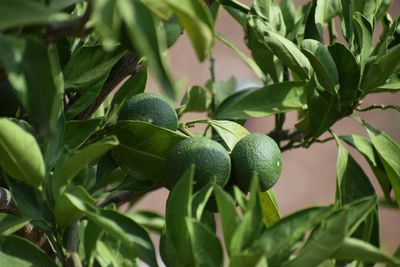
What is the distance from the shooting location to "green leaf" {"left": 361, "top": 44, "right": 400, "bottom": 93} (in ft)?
2.98

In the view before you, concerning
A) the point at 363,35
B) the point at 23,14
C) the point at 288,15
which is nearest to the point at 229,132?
the point at 363,35

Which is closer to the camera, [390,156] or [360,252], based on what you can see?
[360,252]

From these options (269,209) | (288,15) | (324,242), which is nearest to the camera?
(324,242)

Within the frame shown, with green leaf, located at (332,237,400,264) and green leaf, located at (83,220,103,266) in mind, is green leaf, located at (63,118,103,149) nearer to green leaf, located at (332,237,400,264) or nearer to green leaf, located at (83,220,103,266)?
green leaf, located at (83,220,103,266)

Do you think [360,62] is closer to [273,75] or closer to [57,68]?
[273,75]

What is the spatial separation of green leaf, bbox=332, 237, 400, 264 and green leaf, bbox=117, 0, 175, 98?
0.23m

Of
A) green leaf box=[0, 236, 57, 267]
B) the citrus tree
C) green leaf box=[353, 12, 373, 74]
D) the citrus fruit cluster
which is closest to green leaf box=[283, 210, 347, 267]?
the citrus tree

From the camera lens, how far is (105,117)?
35.1 inches

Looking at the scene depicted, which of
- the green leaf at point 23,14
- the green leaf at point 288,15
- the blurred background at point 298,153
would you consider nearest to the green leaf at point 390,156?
the green leaf at point 288,15

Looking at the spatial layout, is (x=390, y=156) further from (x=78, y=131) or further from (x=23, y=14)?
(x=23, y=14)

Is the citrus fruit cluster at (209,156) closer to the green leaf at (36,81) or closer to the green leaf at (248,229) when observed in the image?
the green leaf at (248,229)

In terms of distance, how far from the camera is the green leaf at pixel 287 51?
919 millimetres

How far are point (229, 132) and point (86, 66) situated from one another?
0.19 metres

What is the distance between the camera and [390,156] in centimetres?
96
